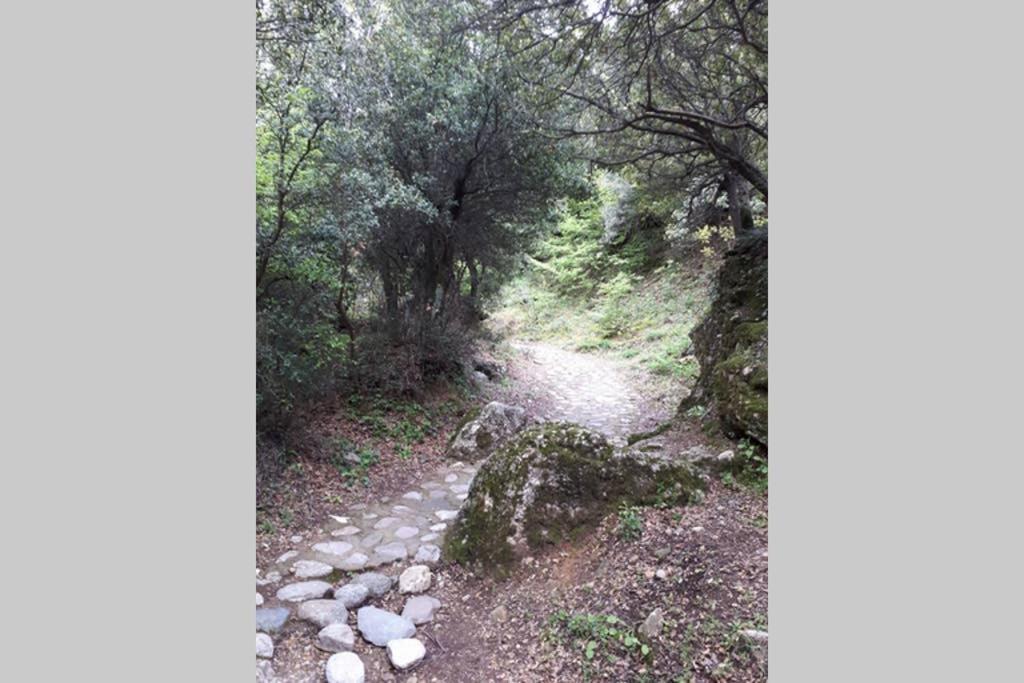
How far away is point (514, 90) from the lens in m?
7.21

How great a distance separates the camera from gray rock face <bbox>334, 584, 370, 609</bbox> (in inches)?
150

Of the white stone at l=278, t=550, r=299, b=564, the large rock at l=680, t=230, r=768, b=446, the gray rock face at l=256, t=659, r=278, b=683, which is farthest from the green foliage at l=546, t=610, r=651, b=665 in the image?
the large rock at l=680, t=230, r=768, b=446

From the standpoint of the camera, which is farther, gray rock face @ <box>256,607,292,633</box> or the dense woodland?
the dense woodland

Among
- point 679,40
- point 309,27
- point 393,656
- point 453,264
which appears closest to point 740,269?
point 679,40

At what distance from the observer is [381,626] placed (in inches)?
140

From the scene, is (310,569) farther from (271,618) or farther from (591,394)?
(591,394)

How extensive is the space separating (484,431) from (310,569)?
139 inches

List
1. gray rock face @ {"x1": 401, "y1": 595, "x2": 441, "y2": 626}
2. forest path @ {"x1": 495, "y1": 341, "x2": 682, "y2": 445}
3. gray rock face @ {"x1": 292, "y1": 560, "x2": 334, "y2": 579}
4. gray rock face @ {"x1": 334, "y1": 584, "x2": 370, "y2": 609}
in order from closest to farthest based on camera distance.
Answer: gray rock face @ {"x1": 401, "y1": 595, "x2": 441, "y2": 626} → gray rock face @ {"x1": 334, "y1": 584, "x2": 370, "y2": 609} → gray rock face @ {"x1": 292, "y1": 560, "x2": 334, "y2": 579} → forest path @ {"x1": 495, "y1": 341, "x2": 682, "y2": 445}

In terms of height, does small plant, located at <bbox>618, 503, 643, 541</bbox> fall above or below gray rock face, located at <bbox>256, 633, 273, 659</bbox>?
above

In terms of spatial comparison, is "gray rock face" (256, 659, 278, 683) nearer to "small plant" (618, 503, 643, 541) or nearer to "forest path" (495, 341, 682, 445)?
"small plant" (618, 503, 643, 541)

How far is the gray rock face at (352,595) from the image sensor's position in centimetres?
380

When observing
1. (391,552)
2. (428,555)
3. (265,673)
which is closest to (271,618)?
(265,673)

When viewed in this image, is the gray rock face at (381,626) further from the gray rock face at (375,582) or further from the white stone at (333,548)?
the white stone at (333,548)

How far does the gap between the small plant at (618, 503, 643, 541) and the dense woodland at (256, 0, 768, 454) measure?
137 inches
